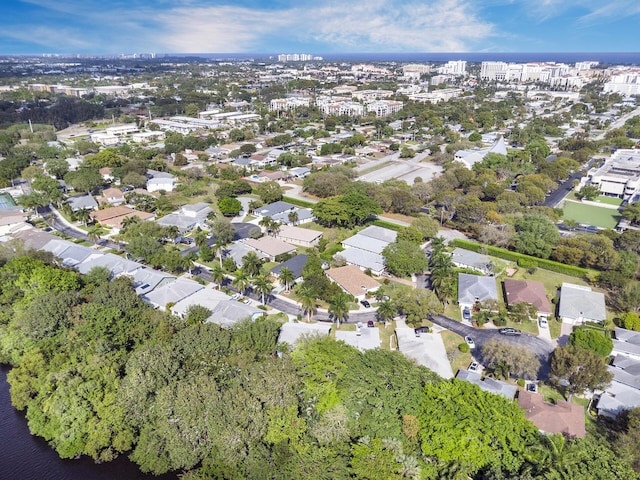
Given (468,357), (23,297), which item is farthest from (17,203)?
(468,357)

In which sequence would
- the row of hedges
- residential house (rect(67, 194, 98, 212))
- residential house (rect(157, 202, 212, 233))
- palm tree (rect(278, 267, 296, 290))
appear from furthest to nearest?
1. residential house (rect(67, 194, 98, 212))
2. residential house (rect(157, 202, 212, 233))
3. the row of hedges
4. palm tree (rect(278, 267, 296, 290))

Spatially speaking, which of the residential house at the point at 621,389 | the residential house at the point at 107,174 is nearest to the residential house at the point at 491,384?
the residential house at the point at 621,389

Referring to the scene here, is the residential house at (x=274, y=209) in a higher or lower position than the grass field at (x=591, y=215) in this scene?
higher

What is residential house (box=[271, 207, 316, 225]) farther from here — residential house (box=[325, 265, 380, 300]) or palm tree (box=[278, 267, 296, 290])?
palm tree (box=[278, 267, 296, 290])

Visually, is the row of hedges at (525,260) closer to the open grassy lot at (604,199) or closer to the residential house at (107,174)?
the open grassy lot at (604,199)

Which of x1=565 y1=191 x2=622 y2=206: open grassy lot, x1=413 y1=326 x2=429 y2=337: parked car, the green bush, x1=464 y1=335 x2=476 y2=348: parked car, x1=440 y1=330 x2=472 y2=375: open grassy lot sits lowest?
x1=440 y1=330 x2=472 y2=375: open grassy lot

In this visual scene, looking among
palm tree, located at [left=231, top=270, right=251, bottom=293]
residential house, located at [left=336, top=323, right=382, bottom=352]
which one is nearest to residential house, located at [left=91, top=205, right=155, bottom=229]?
palm tree, located at [left=231, top=270, right=251, bottom=293]

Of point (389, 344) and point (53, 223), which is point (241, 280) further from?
point (53, 223)
